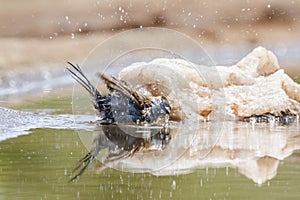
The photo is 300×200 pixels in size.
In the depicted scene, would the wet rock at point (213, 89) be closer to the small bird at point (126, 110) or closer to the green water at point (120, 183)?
the small bird at point (126, 110)

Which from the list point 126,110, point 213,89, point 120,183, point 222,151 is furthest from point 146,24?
point 120,183

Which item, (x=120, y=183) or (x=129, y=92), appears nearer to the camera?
(x=120, y=183)

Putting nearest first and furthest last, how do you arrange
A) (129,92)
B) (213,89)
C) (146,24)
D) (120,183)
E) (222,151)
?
(120,183) → (222,151) → (129,92) → (213,89) → (146,24)

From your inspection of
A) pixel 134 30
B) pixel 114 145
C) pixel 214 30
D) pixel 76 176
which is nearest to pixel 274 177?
pixel 76 176

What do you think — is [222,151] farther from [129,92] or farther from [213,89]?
[213,89]

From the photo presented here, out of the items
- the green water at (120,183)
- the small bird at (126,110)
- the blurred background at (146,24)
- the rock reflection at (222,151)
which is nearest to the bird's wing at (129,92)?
the small bird at (126,110)
